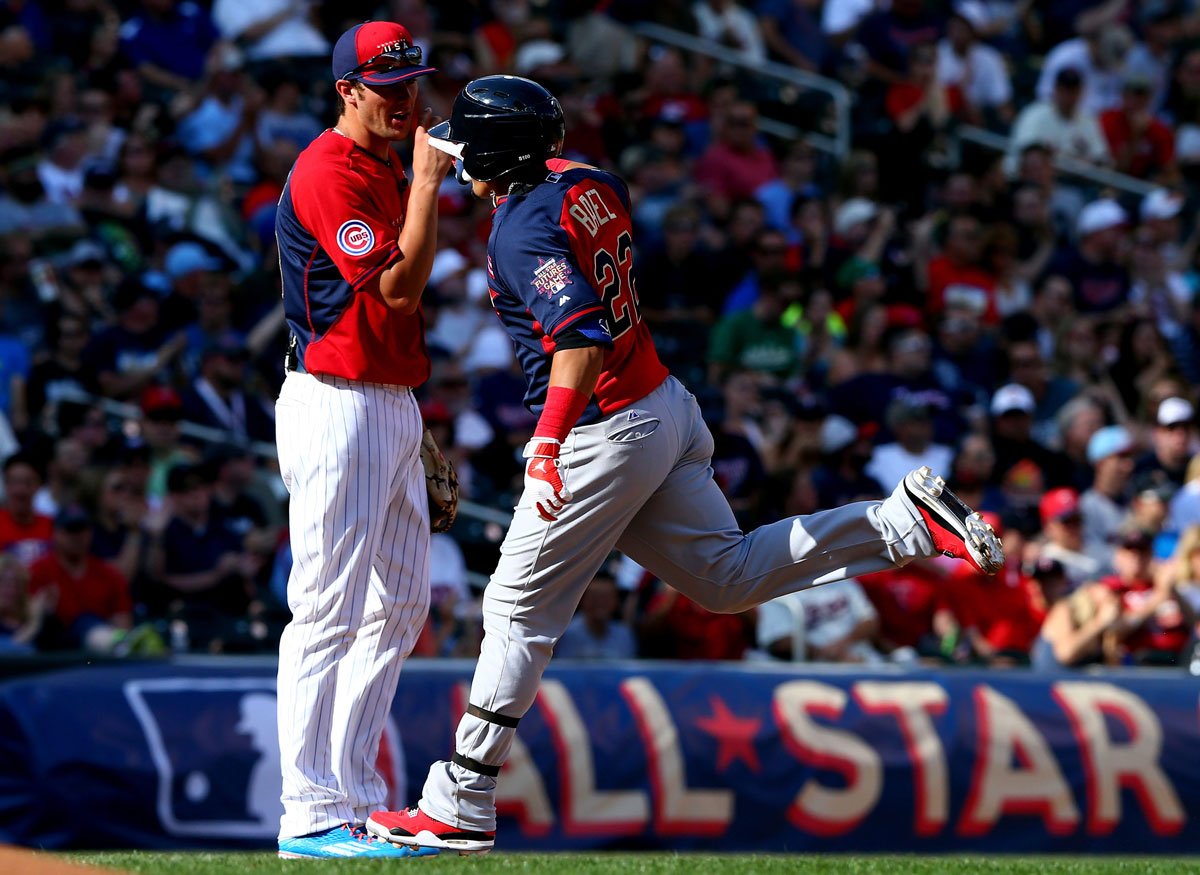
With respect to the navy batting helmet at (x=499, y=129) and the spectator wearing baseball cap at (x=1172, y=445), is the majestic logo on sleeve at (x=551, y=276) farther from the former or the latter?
the spectator wearing baseball cap at (x=1172, y=445)

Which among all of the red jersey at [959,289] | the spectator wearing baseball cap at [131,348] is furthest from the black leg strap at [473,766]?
the red jersey at [959,289]

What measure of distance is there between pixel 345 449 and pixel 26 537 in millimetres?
4976

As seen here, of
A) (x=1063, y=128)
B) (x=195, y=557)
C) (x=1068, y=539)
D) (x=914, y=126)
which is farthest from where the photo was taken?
(x=1063, y=128)

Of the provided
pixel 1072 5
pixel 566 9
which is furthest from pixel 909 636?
pixel 1072 5

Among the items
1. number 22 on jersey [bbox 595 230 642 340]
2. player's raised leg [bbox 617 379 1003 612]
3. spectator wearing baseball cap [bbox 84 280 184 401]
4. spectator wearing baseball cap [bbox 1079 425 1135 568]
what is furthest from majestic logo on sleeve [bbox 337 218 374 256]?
spectator wearing baseball cap [bbox 1079 425 1135 568]

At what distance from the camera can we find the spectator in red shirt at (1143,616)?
946 centimetres

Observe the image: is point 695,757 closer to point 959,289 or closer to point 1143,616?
point 1143,616

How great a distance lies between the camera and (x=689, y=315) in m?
12.4

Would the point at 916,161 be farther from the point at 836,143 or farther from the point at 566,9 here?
the point at 566,9

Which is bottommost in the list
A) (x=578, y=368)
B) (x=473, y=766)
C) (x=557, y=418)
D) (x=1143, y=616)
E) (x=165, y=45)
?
(x=1143, y=616)

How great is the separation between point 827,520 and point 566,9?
33.8 ft

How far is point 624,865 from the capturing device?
496cm

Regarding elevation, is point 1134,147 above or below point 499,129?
below

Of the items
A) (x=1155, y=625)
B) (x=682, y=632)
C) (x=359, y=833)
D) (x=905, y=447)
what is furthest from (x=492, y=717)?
(x=905, y=447)
